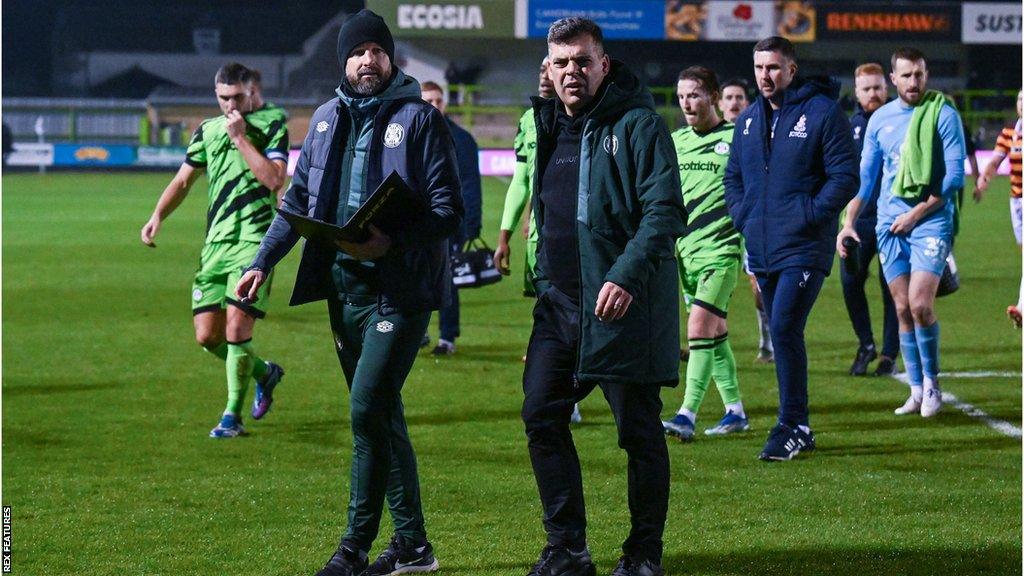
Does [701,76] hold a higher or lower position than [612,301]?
higher

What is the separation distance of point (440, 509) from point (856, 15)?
4251 centimetres

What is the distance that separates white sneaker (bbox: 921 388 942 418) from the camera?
26.9ft

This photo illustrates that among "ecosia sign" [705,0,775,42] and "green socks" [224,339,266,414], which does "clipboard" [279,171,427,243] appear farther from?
"ecosia sign" [705,0,775,42]

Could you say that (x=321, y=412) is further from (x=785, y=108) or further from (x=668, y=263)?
(x=668, y=263)

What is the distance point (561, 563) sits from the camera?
483cm

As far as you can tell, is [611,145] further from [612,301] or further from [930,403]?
[930,403]

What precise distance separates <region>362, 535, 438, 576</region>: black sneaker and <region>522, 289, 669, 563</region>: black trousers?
480 mm

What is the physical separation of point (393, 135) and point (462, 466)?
2532 mm

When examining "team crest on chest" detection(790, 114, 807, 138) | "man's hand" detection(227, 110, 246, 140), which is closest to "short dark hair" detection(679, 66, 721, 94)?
"team crest on chest" detection(790, 114, 807, 138)

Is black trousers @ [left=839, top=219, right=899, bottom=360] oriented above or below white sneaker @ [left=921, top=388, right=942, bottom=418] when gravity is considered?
above

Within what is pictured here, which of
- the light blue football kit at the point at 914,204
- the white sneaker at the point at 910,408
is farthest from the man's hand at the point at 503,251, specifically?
the white sneaker at the point at 910,408

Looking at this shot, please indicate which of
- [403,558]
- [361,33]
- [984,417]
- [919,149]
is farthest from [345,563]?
[984,417]

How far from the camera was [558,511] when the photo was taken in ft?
16.0

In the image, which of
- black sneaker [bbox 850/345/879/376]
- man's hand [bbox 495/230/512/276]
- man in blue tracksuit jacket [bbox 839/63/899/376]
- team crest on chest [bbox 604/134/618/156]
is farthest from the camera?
black sneaker [bbox 850/345/879/376]
